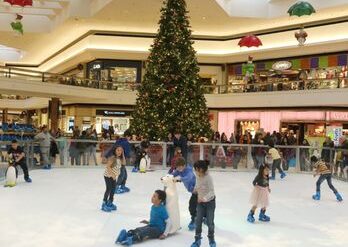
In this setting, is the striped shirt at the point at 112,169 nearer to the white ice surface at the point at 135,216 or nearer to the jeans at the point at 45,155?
the white ice surface at the point at 135,216

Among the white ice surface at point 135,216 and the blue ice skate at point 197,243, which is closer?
the blue ice skate at point 197,243

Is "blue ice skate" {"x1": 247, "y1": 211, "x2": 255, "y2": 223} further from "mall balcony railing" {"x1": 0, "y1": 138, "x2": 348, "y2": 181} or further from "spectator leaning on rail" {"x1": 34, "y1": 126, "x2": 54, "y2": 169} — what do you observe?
"spectator leaning on rail" {"x1": 34, "y1": 126, "x2": 54, "y2": 169}

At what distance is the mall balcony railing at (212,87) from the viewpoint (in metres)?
22.7

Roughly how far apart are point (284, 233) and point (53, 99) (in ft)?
78.8

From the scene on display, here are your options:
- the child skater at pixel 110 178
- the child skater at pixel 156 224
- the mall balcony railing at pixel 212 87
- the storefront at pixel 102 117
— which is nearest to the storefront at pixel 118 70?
the storefront at pixel 102 117

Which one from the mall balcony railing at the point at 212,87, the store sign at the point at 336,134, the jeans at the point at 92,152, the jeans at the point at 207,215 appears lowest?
the jeans at the point at 207,215

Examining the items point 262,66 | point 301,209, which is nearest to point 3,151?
point 301,209

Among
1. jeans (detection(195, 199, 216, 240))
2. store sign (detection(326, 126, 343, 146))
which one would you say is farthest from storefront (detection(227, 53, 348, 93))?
jeans (detection(195, 199, 216, 240))

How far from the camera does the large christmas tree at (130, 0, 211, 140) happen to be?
17328mm

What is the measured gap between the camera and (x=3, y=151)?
1282cm

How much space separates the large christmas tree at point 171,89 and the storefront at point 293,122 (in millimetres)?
6766

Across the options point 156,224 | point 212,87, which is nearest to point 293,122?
point 212,87

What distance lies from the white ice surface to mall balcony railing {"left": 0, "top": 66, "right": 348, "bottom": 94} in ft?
36.8

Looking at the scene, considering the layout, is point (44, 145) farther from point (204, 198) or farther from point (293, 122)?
point (293, 122)
